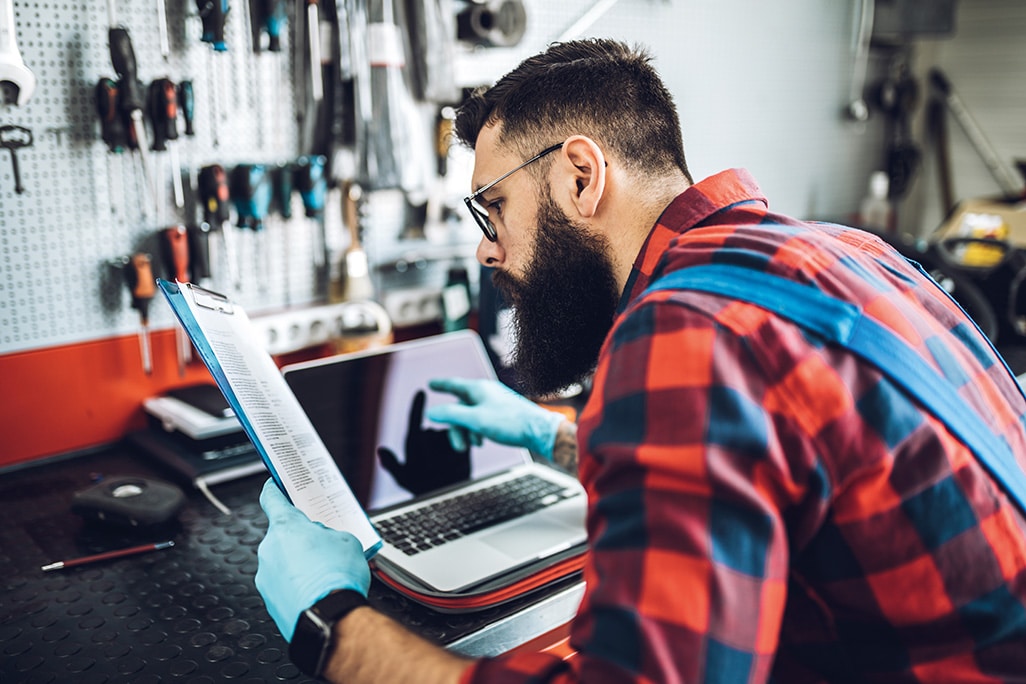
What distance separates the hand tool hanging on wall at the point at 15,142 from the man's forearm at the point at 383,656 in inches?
38.1

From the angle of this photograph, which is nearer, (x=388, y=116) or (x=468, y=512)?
(x=468, y=512)

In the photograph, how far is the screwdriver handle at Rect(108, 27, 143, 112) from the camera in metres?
1.31

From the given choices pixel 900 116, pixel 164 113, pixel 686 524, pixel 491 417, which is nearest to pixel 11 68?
pixel 164 113

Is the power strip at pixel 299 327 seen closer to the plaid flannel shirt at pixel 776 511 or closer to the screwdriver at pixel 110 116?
the screwdriver at pixel 110 116

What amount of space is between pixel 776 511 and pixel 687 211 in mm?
360

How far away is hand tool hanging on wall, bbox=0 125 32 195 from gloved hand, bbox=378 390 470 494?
0.70 metres

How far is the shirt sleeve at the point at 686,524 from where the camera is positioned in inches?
21.3

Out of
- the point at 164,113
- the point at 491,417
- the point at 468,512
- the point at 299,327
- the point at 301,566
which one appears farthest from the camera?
the point at 299,327

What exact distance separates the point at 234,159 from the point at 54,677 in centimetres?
96

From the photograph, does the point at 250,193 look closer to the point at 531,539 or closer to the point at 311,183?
the point at 311,183

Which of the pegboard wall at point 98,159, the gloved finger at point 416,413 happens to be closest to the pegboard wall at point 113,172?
the pegboard wall at point 98,159

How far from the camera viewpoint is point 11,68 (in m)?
1.20

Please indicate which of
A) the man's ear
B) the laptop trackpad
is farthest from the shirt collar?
the laptop trackpad

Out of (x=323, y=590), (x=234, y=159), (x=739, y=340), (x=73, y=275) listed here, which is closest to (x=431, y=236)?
(x=234, y=159)
